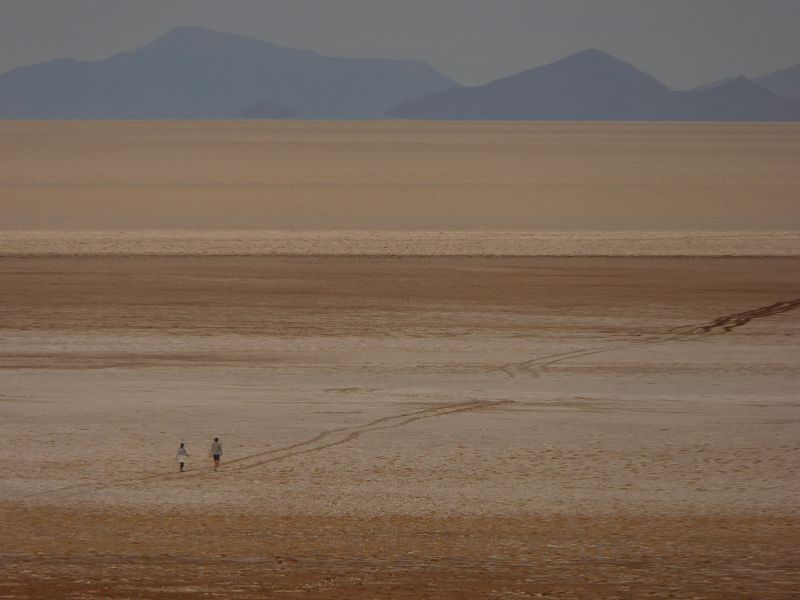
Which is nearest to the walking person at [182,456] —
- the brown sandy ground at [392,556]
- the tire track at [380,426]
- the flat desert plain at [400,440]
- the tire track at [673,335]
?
the flat desert plain at [400,440]

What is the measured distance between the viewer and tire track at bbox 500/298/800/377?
627 inches

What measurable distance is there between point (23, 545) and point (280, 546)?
2.02m

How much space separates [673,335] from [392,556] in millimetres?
9080

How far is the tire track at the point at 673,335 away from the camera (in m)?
15.9

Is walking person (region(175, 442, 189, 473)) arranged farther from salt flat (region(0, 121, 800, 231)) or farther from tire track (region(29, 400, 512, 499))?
salt flat (region(0, 121, 800, 231))

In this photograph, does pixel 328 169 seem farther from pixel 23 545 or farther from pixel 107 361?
pixel 23 545

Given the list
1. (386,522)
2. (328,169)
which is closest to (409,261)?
(386,522)

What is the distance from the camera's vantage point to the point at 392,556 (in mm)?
9828

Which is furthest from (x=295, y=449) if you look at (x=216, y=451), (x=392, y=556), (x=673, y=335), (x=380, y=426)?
(x=673, y=335)

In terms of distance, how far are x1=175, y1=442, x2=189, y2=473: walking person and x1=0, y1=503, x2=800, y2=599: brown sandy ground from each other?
3.30ft

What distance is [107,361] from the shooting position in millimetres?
16234

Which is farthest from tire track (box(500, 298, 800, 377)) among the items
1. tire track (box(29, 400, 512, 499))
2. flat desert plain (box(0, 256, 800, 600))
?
tire track (box(29, 400, 512, 499))

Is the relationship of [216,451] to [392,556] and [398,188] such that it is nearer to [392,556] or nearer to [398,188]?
[392,556]

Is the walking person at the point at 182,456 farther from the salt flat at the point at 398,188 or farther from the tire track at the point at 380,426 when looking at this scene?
the salt flat at the point at 398,188
